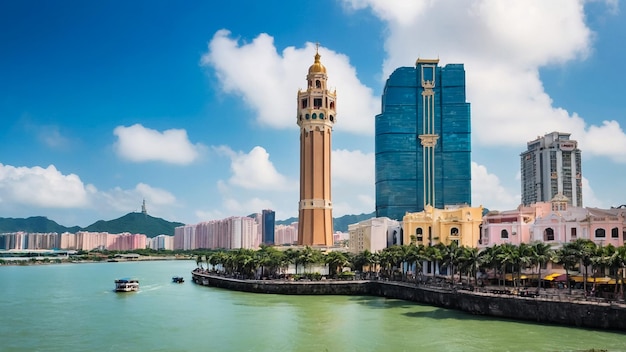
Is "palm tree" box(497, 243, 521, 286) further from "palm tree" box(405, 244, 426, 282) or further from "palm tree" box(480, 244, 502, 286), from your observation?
"palm tree" box(405, 244, 426, 282)

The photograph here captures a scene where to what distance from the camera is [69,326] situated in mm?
39062

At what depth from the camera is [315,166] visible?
9006 centimetres

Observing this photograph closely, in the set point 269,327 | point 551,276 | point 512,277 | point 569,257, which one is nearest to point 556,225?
point 551,276

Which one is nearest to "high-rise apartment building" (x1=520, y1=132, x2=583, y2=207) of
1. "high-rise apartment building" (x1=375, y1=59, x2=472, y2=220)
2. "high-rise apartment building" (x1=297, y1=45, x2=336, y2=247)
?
"high-rise apartment building" (x1=375, y1=59, x2=472, y2=220)

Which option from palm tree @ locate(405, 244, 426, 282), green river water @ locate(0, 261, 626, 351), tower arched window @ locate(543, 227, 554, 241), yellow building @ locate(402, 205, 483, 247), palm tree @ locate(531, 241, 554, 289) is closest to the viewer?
green river water @ locate(0, 261, 626, 351)

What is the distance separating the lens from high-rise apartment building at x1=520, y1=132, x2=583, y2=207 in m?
120

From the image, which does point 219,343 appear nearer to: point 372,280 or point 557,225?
point 372,280

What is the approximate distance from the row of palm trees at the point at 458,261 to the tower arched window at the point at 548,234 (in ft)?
13.1

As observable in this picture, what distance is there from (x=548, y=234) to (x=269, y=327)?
27967 millimetres

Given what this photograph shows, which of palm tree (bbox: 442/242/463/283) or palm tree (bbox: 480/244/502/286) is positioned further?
palm tree (bbox: 442/242/463/283)

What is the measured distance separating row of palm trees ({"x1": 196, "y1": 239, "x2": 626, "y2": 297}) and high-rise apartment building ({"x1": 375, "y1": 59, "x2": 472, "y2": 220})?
151 ft

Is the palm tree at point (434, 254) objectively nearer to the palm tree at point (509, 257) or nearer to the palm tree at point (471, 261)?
the palm tree at point (471, 261)

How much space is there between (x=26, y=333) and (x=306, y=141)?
195 ft

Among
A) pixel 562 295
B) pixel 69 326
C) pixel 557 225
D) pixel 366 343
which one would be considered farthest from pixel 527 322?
pixel 69 326
